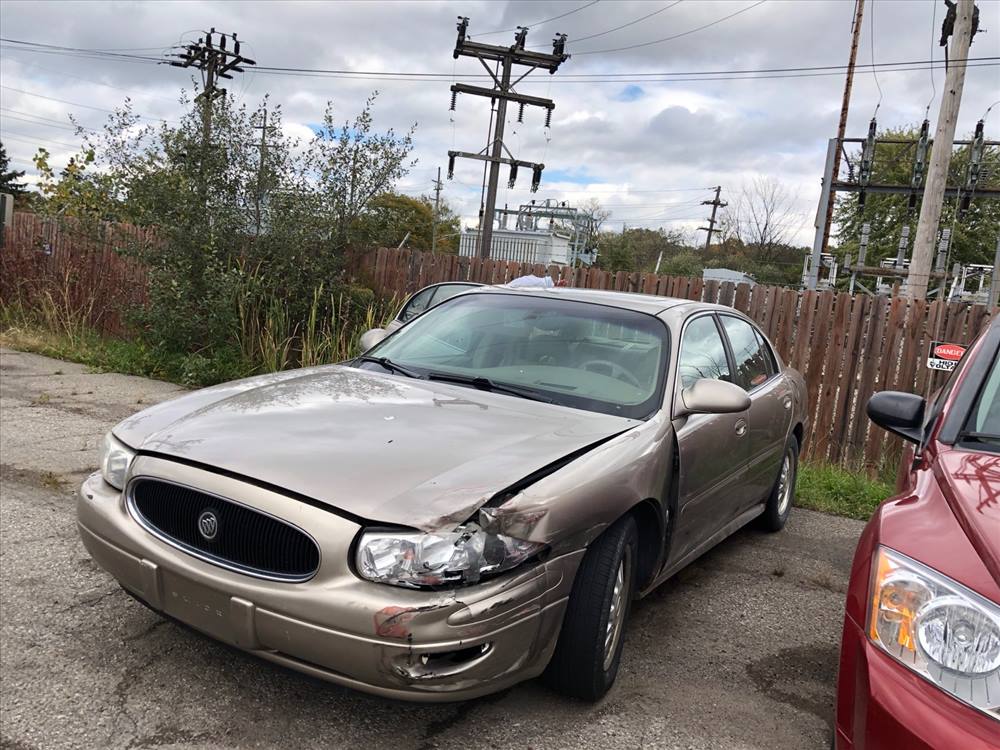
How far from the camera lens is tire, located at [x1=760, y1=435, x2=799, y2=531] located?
518 centimetres

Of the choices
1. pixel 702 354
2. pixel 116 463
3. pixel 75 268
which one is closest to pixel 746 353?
pixel 702 354

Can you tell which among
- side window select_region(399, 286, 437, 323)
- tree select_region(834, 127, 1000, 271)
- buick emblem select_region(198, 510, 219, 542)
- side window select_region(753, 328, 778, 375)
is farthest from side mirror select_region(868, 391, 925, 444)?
tree select_region(834, 127, 1000, 271)

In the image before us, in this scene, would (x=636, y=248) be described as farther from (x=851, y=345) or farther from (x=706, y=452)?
(x=706, y=452)

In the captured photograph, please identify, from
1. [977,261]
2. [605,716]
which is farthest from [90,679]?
[977,261]

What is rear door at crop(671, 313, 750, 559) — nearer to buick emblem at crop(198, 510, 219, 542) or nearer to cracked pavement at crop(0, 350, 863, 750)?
cracked pavement at crop(0, 350, 863, 750)

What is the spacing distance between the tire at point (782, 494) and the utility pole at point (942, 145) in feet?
18.6

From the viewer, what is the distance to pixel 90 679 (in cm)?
278

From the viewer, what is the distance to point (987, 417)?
2.75m

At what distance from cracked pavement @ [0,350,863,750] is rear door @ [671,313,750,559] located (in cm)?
46

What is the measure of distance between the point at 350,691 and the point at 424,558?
26.5 inches

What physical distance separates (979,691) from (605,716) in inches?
56.1

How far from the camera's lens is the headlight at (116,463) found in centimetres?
286

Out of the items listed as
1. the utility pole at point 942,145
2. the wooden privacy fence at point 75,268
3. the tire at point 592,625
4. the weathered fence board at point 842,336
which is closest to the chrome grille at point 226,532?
the tire at point 592,625

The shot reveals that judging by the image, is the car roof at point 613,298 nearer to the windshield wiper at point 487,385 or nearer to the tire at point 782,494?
the windshield wiper at point 487,385
